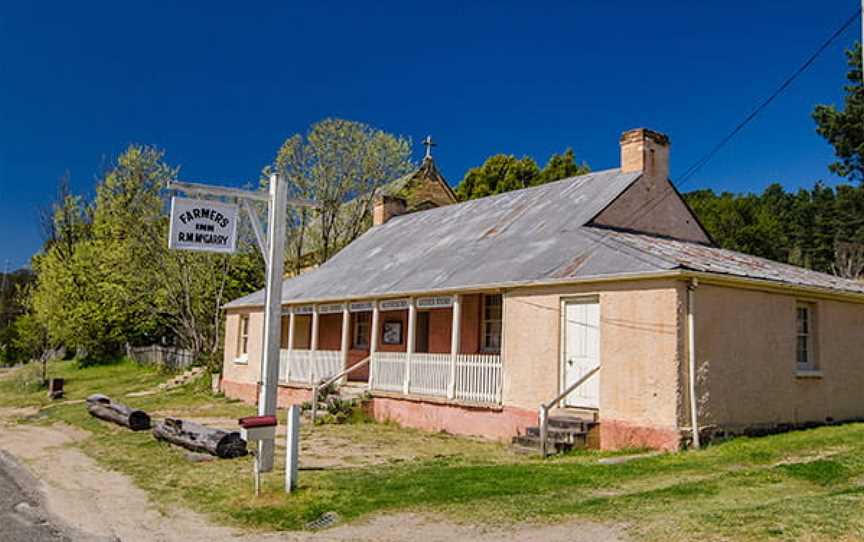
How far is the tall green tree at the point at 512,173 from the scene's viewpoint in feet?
145

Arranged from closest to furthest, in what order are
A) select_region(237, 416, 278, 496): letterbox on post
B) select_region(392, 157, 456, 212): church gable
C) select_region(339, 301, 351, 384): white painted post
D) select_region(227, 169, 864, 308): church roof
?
select_region(237, 416, 278, 496): letterbox on post
select_region(227, 169, 864, 308): church roof
select_region(339, 301, 351, 384): white painted post
select_region(392, 157, 456, 212): church gable

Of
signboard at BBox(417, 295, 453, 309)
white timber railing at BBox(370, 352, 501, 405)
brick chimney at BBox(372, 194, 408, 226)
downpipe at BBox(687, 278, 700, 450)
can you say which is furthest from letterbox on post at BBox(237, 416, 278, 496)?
brick chimney at BBox(372, 194, 408, 226)

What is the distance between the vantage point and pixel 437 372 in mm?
16031

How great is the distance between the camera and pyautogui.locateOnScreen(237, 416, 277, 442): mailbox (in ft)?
29.5

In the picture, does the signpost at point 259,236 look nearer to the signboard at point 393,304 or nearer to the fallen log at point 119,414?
the fallen log at point 119,414

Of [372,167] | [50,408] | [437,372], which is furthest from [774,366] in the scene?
[372,167]

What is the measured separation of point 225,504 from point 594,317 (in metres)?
7.15

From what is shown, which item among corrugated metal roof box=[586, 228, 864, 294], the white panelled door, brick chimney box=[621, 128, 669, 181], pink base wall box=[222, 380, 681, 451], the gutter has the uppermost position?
brick chimney box=[621, 128, 669, 181]

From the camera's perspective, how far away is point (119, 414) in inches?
632

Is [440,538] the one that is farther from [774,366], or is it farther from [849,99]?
[849,99]

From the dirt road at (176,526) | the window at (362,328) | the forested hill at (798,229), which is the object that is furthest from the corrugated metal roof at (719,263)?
the forested hill at (798,229)

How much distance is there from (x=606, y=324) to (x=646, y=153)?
6.38m

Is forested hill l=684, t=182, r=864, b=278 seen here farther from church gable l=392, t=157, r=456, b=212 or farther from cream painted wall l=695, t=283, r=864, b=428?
cream painted wall l=695, t=283, r=864, b=428

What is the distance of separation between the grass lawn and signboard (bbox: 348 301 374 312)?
5096 mm
